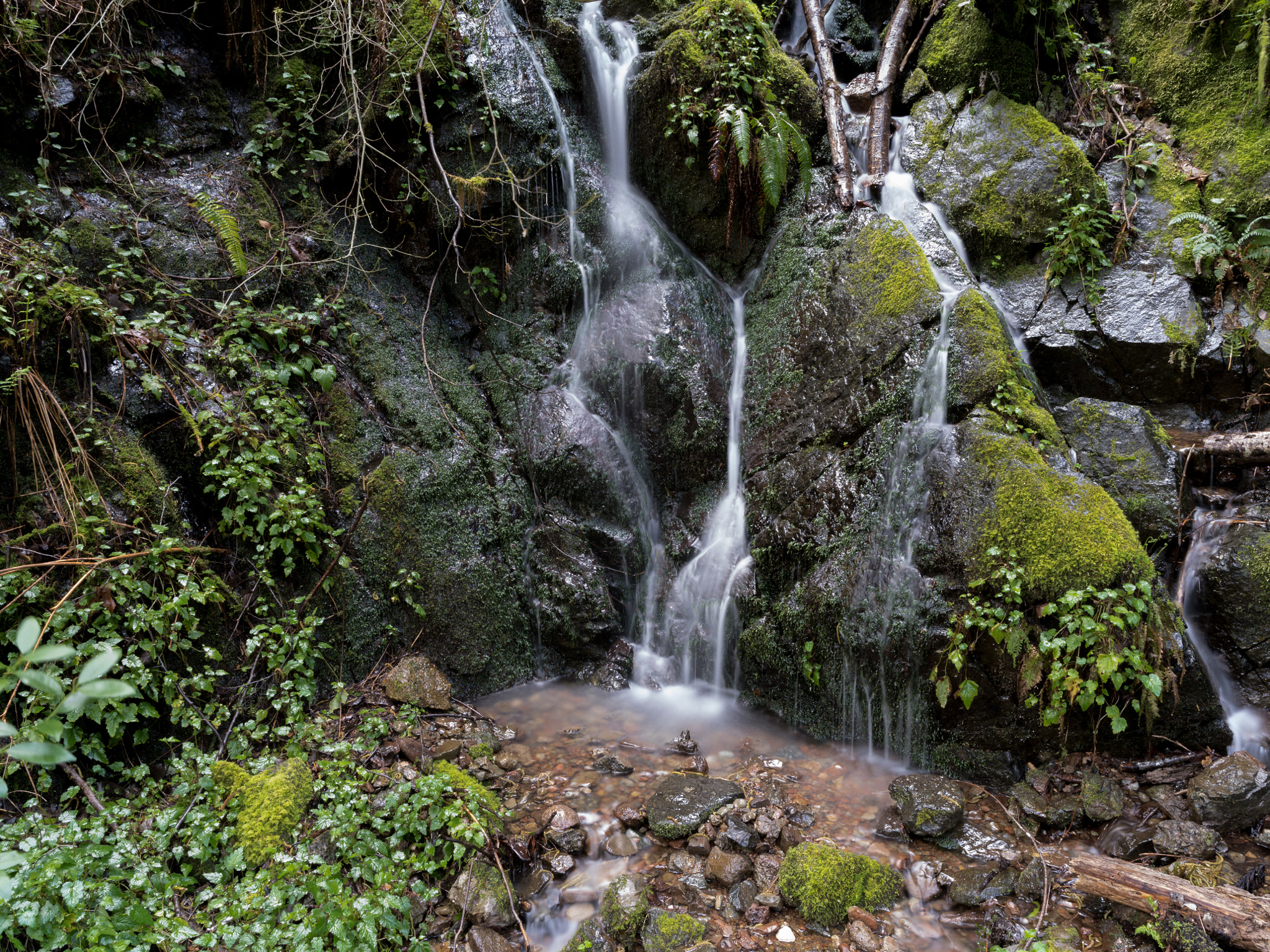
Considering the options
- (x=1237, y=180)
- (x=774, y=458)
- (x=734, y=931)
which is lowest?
(x=734, y=931)

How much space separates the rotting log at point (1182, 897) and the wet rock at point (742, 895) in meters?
1.65

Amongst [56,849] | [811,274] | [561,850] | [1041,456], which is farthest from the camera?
[811,274]

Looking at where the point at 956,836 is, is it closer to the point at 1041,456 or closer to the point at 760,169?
the point at 1041,456

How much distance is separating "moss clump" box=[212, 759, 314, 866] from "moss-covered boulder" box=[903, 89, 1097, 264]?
667 centimetres

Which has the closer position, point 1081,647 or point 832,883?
point 832,883

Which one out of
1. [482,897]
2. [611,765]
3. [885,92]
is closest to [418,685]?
→ [611,765]

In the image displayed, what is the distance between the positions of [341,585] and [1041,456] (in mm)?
4955

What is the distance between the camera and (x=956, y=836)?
369 cm

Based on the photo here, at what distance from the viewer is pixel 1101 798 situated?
376 cm

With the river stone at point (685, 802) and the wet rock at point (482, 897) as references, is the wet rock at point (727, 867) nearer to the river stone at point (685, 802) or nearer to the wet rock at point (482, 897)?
the river stone at point (685, 802)

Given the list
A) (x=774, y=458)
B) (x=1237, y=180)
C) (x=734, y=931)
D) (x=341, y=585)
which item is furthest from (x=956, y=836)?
(x=1237, y=180)

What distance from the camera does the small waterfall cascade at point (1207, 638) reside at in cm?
406

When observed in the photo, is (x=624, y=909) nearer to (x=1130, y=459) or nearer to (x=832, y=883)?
(x=832, y=883)

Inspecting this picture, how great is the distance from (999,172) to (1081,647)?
14.8 feet
